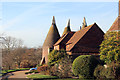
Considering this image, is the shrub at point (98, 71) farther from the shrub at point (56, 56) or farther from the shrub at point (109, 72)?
the shrub at point (56, 56)

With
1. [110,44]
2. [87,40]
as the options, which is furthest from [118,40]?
[87,40]

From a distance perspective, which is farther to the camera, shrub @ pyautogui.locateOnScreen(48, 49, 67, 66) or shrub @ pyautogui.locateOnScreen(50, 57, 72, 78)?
shrub @ pyautogui.locateOnScreen(48, 49, 67, 66)

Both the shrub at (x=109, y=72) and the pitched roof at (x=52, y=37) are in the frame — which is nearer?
the shrub at (x=109, y=72)

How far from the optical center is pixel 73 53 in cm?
2402

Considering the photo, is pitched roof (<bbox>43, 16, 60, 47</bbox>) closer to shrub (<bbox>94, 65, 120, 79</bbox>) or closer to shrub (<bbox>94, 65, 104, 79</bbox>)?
shrub (<bbox>94, 65, 104, 79</bbox>)

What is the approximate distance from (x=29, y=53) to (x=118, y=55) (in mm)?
38372

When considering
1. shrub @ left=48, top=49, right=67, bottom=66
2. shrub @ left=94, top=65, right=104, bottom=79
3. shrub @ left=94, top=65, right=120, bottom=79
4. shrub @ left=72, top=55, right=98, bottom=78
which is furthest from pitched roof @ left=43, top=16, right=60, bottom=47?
shrub @ left=94, top=65, right=120, bottom=79

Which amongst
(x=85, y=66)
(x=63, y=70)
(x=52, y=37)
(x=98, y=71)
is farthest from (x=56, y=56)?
(x=98, y=71)

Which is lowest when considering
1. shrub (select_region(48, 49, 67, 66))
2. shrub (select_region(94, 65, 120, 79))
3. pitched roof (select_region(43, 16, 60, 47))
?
shrub (select_region(94, 65, 120, 79))

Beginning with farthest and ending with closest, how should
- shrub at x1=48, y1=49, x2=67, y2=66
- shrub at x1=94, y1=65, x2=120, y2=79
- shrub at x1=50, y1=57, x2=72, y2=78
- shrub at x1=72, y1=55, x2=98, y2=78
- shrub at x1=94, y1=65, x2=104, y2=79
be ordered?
shrub at x1=48, y1=49, x2=67, y2=66, shrub at x1=50, y1=57, x2=72, y2=78, shrub at x1=72, y1=55, x2=98, y2=78, shrub at x1=94, y1=65, x2=104, y2=79, shrub at x1=94, y1=65, x2=120, y2=79

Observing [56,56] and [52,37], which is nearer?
[56,56]

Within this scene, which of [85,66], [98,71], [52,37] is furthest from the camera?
[52,37]

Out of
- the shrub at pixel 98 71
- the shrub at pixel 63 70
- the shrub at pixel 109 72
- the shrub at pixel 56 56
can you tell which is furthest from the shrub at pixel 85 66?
the shrub at pixel 56 56

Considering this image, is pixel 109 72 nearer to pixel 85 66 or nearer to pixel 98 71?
pixel 98 71
